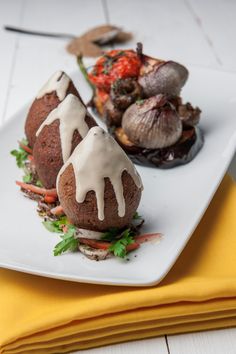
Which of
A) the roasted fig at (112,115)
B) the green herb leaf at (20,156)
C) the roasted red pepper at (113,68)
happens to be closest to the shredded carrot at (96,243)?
the green herb leaf at (20,156)

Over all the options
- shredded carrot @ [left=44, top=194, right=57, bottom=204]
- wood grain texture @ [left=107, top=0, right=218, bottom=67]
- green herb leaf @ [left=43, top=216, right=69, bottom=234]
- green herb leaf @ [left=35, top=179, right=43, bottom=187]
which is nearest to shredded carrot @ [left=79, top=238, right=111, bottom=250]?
green herb leaf @ [left=43, top=216, right=69, bottom=234]

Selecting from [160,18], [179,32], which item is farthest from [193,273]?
[160,18]

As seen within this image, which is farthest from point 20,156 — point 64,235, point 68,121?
point 64,235

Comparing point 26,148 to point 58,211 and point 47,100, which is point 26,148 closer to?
point 47,100

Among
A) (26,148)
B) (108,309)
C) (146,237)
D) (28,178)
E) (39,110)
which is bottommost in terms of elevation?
(108,309)

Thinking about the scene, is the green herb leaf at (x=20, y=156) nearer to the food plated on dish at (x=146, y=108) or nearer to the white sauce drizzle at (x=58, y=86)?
the white sauce drizzle at (x=58, y=86)

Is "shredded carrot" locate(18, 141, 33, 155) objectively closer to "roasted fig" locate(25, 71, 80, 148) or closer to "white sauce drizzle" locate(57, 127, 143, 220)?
"roasted fig" locate(25, 71, 80, 148)
